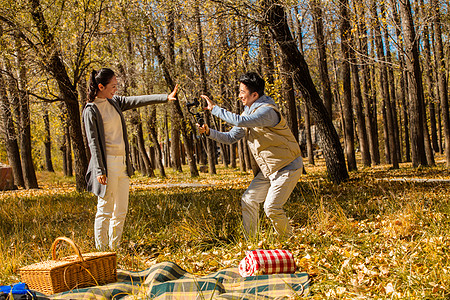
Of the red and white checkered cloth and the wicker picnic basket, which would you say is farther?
the red and white checkered cloth

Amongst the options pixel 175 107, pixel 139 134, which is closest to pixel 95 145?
pixel 175 107

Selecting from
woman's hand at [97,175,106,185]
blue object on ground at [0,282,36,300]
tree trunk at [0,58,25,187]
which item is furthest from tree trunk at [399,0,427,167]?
tree trunk at [0,58,25,187]

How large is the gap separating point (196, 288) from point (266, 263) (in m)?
0.78

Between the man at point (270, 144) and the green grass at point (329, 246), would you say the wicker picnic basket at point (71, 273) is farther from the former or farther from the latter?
the man at point (270, 144)

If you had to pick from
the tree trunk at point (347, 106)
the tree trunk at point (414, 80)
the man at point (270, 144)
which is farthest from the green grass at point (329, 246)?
the tree trunk at point (347, 106)

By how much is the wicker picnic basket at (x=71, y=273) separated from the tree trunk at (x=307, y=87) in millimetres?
8034

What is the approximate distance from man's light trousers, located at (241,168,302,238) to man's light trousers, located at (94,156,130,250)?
154cm

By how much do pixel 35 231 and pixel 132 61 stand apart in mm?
15047

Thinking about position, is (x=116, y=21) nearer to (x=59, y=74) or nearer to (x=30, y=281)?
(x=59, y=74)

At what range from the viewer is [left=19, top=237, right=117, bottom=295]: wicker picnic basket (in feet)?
11.8

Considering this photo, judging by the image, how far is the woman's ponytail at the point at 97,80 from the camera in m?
4.98

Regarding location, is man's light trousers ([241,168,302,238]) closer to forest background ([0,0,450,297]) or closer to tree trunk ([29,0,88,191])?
forest background ([0,0,450,297])

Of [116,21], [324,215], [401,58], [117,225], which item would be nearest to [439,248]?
[324,215]

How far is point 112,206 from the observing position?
16.8 ft
